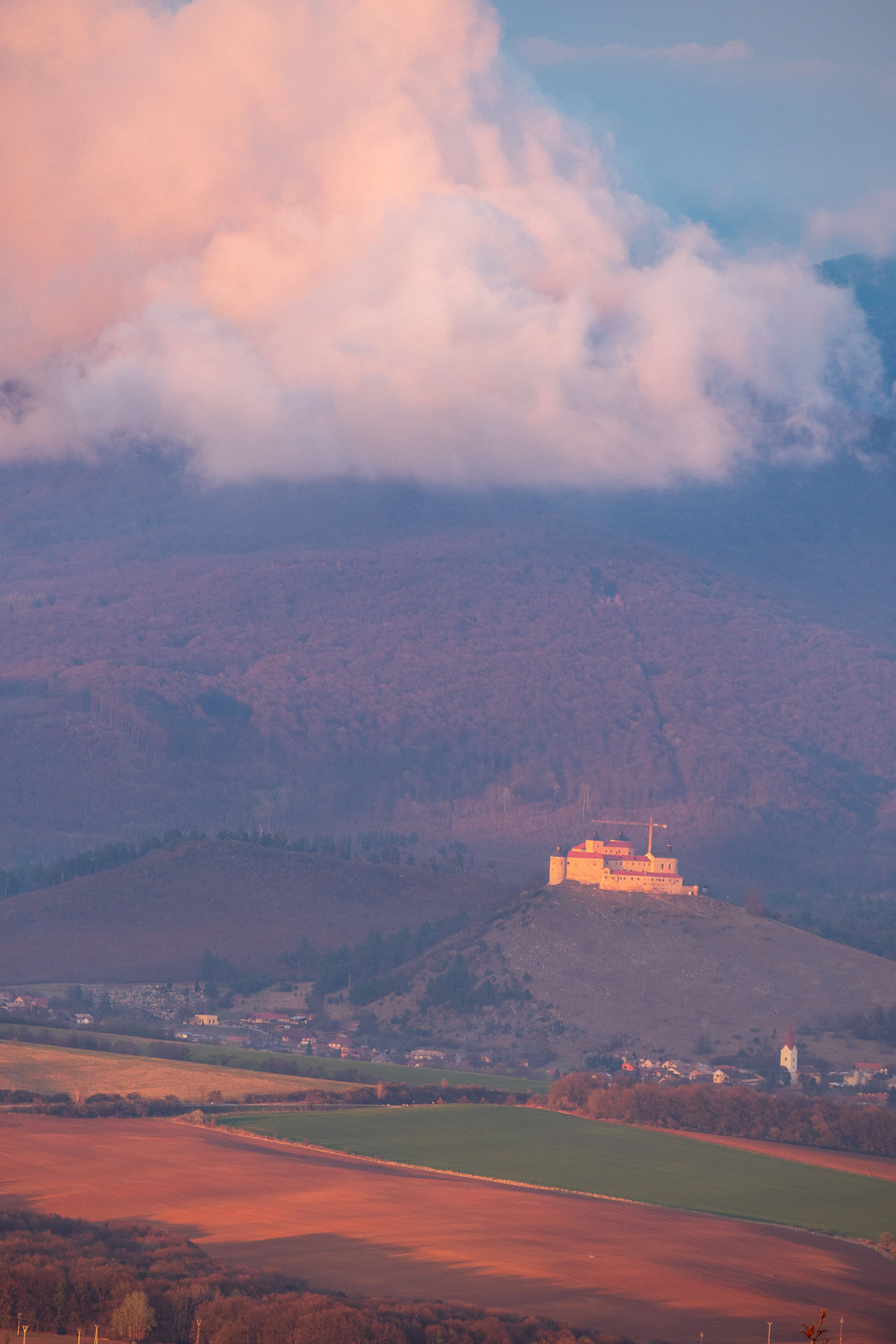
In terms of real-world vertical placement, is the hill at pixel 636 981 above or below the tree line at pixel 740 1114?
above

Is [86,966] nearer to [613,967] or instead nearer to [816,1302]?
[613,967]

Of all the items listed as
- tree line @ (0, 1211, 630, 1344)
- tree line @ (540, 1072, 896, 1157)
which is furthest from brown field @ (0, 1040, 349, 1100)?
tree line @ (0, 1211, 630, 1344)

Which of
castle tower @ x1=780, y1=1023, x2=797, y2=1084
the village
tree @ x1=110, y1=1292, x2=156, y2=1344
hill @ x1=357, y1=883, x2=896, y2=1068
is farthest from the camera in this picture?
hill @ x1=357, y1=883, x2=896, y2=1068

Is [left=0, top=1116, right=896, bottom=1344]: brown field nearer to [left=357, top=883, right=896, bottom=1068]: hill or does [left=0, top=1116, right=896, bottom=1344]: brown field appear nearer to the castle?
[left=357, top=883, right=896, bottom=1068]: hill

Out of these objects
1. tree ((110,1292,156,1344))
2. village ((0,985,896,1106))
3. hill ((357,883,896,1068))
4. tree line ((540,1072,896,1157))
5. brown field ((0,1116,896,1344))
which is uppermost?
hill ((357,883,896,1068))

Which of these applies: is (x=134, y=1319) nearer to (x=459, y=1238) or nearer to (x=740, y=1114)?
(x=459, y=1238)

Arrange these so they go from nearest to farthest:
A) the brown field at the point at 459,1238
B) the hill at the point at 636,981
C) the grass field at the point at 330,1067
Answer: the brown field at the point at 459,1238 < the grass field at the point at 330,1067 < the hill at the point at 636,981

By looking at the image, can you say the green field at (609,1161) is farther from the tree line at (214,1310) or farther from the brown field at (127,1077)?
the tree line at (214,1310)

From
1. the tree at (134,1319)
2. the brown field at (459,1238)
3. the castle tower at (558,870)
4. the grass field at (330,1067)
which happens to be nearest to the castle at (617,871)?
the castle tower at (558,870)
